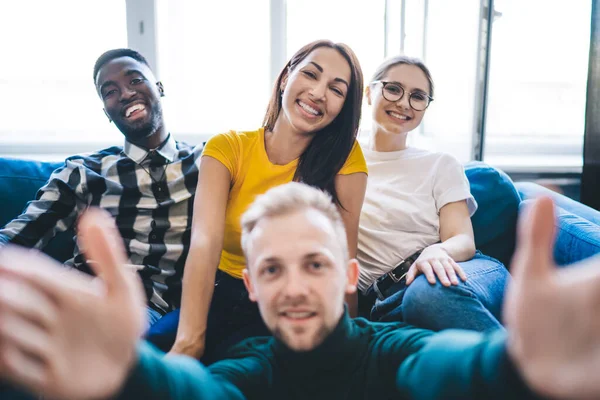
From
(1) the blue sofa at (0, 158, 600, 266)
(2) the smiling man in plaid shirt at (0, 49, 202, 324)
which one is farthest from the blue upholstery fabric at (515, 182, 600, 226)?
(2) the smiling man in plaid shirt at (0, 49, 202, 324)

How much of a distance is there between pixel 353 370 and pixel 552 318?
397mm

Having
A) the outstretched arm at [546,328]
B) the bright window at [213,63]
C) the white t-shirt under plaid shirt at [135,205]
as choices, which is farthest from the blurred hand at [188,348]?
the bright window at [213,63]

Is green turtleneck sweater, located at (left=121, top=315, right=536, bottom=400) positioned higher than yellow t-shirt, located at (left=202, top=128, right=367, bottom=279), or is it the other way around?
yellow t-shirt, located at (left=202, top=128, right=367, bottom=279)

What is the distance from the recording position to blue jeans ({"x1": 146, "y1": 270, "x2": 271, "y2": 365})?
1106 mm

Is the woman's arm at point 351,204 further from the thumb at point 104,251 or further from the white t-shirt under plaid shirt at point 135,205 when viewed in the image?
the thumb at point 104,251

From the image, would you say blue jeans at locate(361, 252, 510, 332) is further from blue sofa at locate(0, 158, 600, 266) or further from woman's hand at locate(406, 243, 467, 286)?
blue sofa at locate(0, 158, 600, 266)

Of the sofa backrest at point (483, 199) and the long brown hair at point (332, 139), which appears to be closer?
the long brown hair at point (332, 139)

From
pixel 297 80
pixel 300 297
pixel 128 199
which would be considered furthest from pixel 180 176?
pixel 300 297

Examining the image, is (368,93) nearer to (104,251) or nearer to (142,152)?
(142,152)

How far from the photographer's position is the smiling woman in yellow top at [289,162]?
1.21 m

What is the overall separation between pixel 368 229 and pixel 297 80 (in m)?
0.52

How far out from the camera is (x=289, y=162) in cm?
133

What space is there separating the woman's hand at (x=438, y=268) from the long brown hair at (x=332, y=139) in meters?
0.26

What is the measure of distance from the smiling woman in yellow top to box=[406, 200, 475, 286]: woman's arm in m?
Result: 0.19
